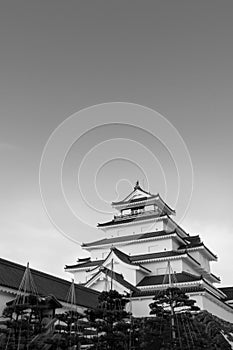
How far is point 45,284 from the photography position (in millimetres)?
18297

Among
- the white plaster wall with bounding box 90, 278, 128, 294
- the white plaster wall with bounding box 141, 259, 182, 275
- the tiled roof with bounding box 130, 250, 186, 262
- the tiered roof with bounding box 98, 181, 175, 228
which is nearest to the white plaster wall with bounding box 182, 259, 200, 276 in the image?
the white plaster wall with bounding box 141, 259, 182, 275

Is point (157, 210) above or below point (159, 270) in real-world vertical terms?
above

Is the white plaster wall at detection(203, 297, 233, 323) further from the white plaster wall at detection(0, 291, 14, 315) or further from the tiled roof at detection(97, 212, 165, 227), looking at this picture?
the white plaster wall at detection(0, 291, 14, 315)

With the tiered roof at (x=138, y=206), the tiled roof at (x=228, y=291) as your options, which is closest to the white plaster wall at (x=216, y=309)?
the tiled roof at (x=228, y=291)

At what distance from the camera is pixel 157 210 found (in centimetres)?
3075

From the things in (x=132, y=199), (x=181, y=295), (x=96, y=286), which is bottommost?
(x=181, y=295)

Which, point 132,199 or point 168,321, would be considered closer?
point 168,321

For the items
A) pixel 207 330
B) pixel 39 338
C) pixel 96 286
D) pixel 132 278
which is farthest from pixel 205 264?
pixel 39 338

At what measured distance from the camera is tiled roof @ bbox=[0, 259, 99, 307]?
16.1m

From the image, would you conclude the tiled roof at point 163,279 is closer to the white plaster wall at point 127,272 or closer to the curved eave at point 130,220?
the white plaster wall at point 127,272

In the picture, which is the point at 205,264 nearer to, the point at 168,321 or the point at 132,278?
the point at 132,278

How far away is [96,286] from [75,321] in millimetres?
8548

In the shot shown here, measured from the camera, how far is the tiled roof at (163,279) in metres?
23.0

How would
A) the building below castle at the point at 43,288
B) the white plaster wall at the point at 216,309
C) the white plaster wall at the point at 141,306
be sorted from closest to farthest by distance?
the building below castle at the point at 43,288 → the white plaster wall at the point at 216,309 → the white plaster wall at the point at 141,306
